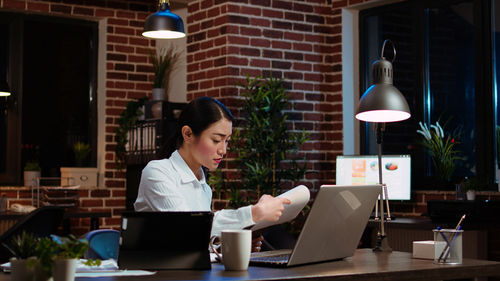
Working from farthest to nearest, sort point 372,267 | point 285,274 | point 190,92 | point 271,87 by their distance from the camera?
1. point 190,92
2. point 271,87
3. point 372,267
4. point 285,274

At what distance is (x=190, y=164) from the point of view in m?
2.97

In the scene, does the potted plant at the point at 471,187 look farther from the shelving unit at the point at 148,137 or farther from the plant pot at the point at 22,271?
the plant pot at the point at 22,271

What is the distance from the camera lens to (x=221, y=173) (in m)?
5.51

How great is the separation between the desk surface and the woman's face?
0.67 m

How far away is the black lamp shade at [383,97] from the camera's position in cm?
291

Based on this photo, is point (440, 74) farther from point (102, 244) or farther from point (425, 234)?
point (102, 244)

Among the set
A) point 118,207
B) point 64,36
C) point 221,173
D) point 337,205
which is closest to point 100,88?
point 64,36

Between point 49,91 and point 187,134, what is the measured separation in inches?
151

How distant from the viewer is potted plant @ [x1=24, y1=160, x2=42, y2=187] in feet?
20.5

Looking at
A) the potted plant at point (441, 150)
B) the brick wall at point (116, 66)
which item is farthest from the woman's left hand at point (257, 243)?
the brick wall at point (116, 66)

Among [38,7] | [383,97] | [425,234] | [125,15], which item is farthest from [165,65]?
[383,97]

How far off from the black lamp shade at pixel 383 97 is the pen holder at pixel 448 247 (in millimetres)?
615

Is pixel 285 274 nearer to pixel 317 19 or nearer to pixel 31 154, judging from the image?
pixel 317 19

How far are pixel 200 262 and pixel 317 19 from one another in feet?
13.5
